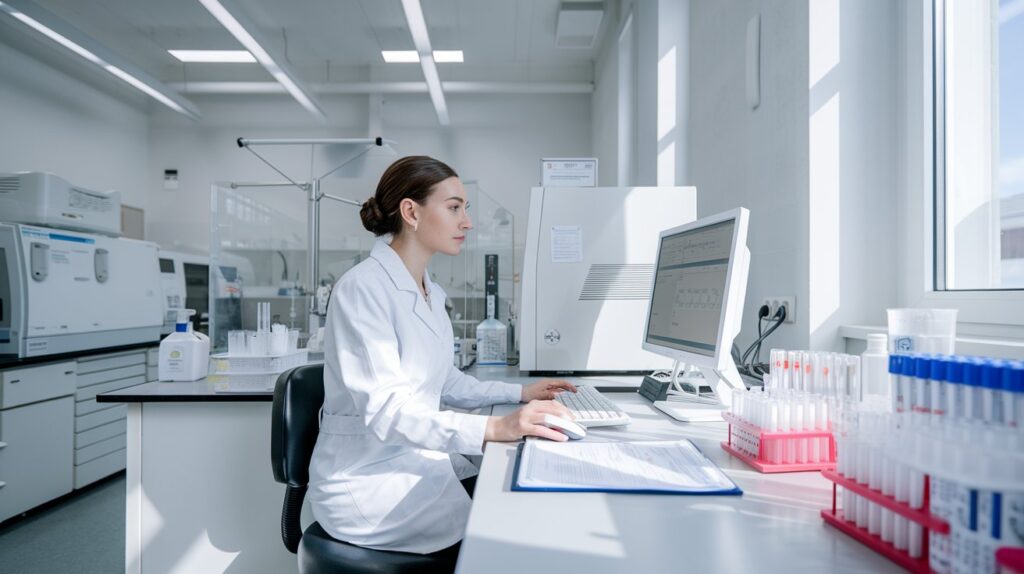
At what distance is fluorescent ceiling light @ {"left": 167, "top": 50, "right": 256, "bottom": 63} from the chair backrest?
489 cm

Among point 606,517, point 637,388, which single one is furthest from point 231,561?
point 606,517

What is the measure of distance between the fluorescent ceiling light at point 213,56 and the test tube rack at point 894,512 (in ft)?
19.1

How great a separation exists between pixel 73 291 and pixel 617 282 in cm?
297

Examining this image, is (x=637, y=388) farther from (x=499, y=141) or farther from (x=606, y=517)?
(x=499, y=141)

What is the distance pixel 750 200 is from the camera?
7.10 ft

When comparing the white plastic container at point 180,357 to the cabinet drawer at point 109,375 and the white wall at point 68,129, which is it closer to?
the cabinet drawer at point 109,375

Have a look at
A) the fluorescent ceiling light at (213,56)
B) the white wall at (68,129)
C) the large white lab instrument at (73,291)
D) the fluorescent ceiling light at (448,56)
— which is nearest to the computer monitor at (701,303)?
the large white lab instrument at (73,291)

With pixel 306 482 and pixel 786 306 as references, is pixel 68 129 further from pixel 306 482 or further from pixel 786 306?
pixel 786 306

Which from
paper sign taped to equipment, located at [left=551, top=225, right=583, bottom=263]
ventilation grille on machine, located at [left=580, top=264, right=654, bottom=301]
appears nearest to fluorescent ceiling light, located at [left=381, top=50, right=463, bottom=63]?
paper sign taped to equipment, located at [left=551, top=225, right=583, bottom=263]

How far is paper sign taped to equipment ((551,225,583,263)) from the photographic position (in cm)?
186

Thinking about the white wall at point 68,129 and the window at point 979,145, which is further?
the white wall at point 68,129

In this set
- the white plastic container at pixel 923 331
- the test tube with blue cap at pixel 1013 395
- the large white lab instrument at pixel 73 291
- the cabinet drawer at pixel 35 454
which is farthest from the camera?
the large white lab instrument at pixel 73 291

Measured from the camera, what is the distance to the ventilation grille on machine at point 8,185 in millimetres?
2957

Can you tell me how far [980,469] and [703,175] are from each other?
98.8 inches
